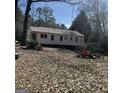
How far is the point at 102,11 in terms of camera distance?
4.01 m

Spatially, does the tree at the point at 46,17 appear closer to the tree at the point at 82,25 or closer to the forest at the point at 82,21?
the forest at the point at 82,21

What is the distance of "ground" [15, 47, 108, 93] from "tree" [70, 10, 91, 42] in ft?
0.58

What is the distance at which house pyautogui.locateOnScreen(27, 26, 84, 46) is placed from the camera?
397 centimetres

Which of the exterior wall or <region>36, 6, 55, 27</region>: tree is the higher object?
<region>36, 6, 55, 27</region>: tree

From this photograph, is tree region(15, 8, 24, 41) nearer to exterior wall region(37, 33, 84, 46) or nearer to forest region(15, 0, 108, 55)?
forest region(15, 0, 108, 55)

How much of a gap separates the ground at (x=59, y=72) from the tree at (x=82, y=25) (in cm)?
18

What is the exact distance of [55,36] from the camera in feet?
13.1

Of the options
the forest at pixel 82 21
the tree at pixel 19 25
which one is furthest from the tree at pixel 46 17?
the tree at pixel 19 25

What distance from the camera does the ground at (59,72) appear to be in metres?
3.95

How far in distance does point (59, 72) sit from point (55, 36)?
0.27 metres

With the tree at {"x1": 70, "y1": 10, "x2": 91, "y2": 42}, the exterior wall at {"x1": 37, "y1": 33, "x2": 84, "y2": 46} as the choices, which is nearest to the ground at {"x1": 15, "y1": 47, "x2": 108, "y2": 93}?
the exterior wall at {"x1": 37, "y1": 33, "x2": 84, "y2": 46}
